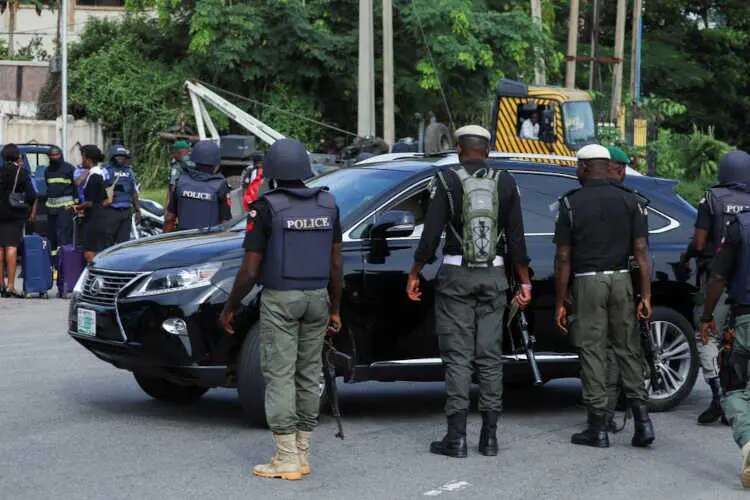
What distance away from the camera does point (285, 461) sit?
294 inches

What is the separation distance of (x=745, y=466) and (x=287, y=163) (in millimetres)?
2789

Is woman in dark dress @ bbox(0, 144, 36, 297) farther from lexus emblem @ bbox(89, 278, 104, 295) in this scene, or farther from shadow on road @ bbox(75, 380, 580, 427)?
lexus emblem @ bbox(89, 278, 104, 295)

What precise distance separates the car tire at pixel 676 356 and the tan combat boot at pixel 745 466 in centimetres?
228

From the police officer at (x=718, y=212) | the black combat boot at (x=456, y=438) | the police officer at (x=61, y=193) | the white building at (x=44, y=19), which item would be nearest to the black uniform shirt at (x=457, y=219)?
the black combat boot at (x=456, y=438)

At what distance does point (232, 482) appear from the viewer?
7.41m

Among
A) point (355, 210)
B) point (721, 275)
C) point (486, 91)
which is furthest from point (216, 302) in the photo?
point (486, 91)

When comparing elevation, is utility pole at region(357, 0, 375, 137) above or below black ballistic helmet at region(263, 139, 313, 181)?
above

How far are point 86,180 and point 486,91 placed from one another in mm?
22489

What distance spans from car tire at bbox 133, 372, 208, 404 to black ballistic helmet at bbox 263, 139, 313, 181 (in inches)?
110

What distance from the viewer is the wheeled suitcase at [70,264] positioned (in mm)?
17219

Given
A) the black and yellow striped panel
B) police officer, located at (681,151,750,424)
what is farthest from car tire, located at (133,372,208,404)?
the black and yellow striped panel

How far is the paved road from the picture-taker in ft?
24.1

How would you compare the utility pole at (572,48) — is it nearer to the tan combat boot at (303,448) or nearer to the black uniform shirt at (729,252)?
the black uniform shirt at (729,252)

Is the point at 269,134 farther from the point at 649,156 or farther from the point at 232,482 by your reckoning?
the point at 232,482
